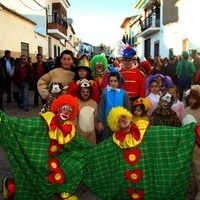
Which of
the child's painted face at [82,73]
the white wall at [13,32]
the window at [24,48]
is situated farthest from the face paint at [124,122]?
the window at [24,48]

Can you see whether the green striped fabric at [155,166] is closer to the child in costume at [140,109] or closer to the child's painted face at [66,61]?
the child in costume at [140,109]

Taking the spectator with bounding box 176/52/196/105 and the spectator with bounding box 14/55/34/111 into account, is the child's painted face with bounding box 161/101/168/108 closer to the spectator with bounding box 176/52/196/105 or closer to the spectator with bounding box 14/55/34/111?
the spectator with bounding box 176/52/196/105

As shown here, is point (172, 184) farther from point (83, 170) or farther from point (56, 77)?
point (56, 77)

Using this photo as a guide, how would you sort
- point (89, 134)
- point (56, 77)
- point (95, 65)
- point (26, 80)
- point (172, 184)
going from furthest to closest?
1. point (26, 80)
2. point (95, 65)
3. point (56, 77)
4. point (89, 134)
5. point (172, 184)

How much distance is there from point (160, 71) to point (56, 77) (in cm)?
869

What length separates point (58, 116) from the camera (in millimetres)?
4562

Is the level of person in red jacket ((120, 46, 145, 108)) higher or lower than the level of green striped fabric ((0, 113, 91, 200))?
higher

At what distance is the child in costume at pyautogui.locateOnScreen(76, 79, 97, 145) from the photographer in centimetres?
538

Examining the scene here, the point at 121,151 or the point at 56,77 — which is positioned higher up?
the point at 56,77

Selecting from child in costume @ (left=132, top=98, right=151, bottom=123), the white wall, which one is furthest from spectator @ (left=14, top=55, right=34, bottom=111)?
child in costume @ (left=132, top=98, right=151, bottom=123)

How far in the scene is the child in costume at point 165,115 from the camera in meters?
5.23

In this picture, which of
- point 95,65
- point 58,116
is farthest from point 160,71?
point 58,116

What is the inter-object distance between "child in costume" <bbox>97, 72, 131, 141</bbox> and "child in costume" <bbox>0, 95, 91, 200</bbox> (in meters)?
0.97

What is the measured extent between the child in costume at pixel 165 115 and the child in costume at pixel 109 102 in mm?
418
